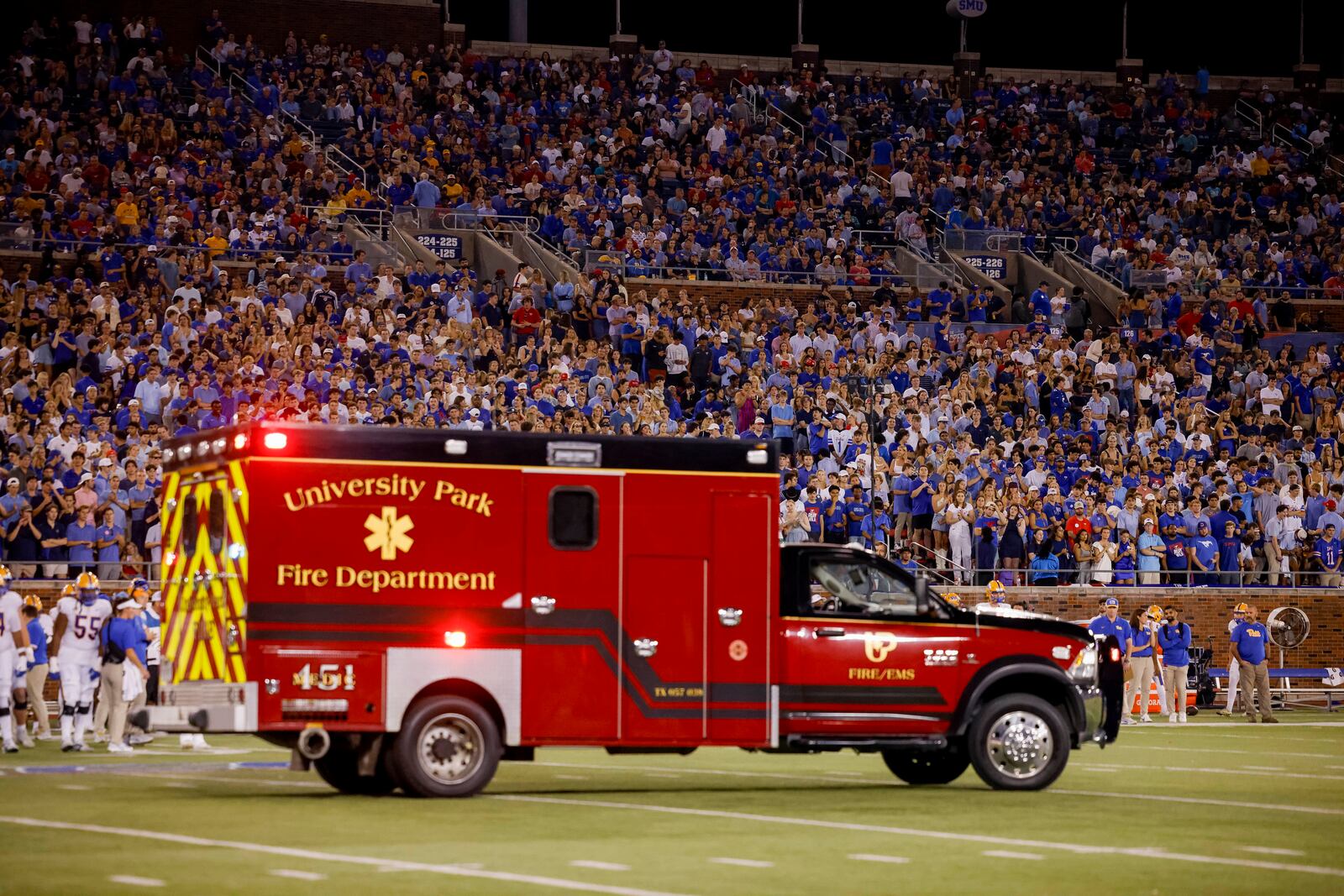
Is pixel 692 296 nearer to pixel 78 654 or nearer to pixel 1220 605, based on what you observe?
pixel 1220 605

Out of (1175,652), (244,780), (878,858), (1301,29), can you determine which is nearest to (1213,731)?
(1175,652)

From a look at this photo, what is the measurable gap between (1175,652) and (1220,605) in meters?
3.78

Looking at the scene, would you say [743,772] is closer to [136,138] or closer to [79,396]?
[79,396]

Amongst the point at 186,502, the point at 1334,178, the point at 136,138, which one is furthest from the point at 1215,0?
the point at 186,502

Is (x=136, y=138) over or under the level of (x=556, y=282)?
over

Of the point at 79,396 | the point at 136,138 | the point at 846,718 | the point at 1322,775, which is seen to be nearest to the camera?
the point at 846,718

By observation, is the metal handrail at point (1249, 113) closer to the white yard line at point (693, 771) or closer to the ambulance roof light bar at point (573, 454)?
the white yard line at point (693, 771)

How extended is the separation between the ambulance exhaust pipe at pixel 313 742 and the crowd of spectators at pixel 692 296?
10046 millimetres

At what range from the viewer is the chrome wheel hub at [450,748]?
16.7m

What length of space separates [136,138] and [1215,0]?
1360 inches

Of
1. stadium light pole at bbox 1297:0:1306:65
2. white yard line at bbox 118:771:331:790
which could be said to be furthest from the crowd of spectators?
white yard line at bbox 118:771:331:790

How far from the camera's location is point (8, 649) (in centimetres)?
2152

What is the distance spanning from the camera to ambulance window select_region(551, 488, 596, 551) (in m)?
17.2

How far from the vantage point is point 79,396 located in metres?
28.2
